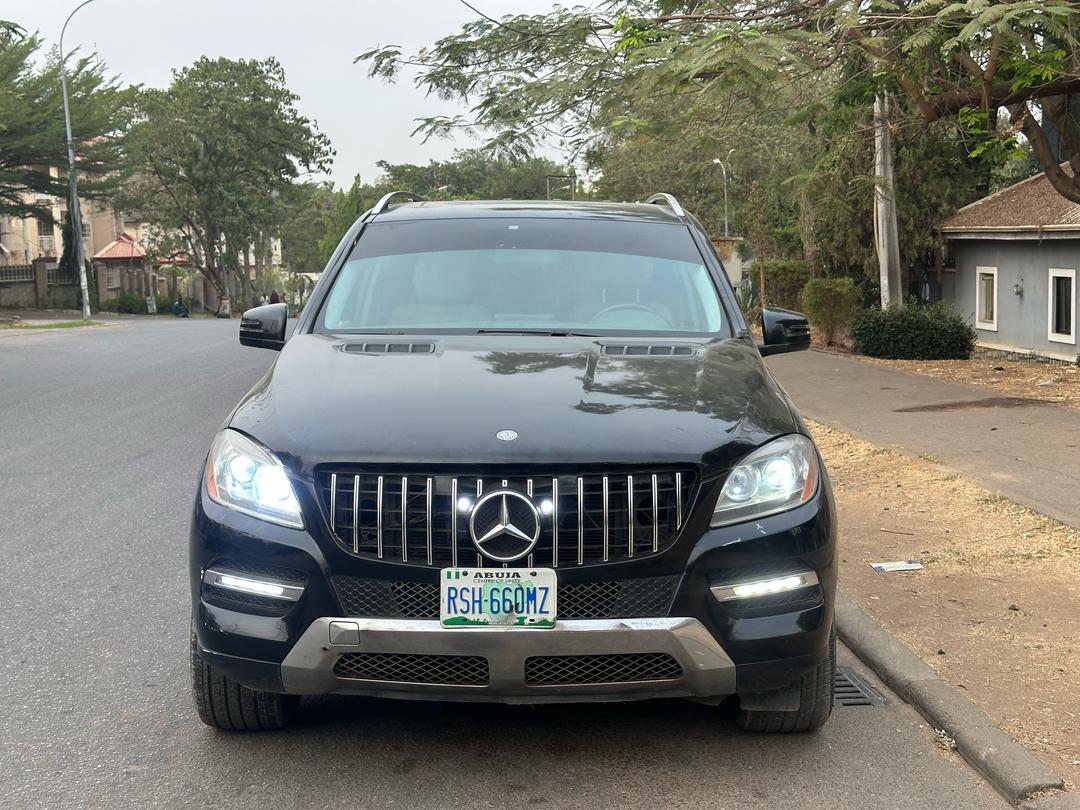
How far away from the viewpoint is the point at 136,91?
58031 millimetres

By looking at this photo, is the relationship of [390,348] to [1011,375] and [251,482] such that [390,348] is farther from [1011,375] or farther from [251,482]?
[1011,375]

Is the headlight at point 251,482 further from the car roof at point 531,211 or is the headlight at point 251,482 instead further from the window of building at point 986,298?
the window of building at point 986,298

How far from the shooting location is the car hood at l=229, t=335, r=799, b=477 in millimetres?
3613

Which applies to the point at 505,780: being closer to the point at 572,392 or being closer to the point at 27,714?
the point at 572,392

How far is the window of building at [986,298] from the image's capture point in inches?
1047

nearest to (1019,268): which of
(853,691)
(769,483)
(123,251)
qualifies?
(853,691)

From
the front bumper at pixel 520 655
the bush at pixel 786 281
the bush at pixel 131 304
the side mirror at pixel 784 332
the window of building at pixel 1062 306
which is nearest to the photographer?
the front bumper at pixel 520 655

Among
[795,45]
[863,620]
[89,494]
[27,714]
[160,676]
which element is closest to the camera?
[27,714]

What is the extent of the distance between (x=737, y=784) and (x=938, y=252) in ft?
87.1

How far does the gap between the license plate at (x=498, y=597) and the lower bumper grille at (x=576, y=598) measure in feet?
0.21

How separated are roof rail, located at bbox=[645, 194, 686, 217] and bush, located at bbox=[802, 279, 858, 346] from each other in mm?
19378

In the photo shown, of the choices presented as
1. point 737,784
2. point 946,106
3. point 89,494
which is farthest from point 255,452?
point 946,106

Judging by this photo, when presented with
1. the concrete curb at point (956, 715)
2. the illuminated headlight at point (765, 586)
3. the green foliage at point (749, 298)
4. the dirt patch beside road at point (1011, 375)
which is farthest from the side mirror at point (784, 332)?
the green foliage at point (749, 298)

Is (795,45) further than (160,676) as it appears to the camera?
Yes
